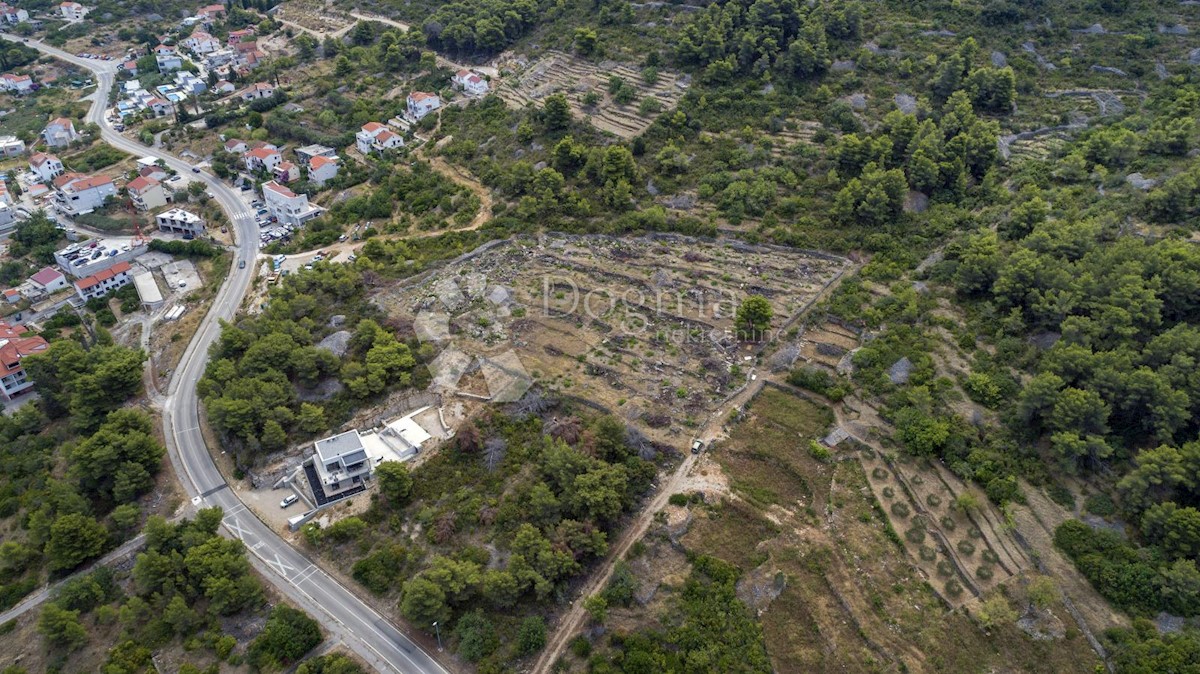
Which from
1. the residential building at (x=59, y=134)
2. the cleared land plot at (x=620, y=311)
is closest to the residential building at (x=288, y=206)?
the cleared land plot at (x=620, y=311)

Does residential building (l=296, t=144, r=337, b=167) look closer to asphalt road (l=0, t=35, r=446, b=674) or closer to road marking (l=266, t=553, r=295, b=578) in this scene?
asphalt road (l=0, t=35, r=446, b=674)

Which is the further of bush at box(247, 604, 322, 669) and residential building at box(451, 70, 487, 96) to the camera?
residential building at box(451, 70, 487, 96)

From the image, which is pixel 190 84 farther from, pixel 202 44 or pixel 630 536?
pixel 630 536

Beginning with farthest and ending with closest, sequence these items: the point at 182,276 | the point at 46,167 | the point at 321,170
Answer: the point at 46,167, the point at 321,170, the point at 182,276

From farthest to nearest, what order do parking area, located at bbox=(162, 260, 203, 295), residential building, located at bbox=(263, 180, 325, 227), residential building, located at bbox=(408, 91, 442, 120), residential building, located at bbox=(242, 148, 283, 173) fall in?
1. residential building, located at bbox=(408, 91, 442, 120)
2. residential building, located at bbox=(242, 148, 283, 173)
3. residential building, located at bbox=(263, 180, 325, 227)
4. parking area, located at bbox=(162, 260, 203, 295)

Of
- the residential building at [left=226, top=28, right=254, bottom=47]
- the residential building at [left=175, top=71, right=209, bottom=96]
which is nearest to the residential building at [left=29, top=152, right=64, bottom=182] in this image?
the residential building at [left=175, top=71, right=209, bottom=96]

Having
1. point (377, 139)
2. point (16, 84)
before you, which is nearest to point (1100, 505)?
point (377, 139)

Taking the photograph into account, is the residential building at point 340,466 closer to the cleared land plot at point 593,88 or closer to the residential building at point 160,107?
the cleared land plot at point 593,88
